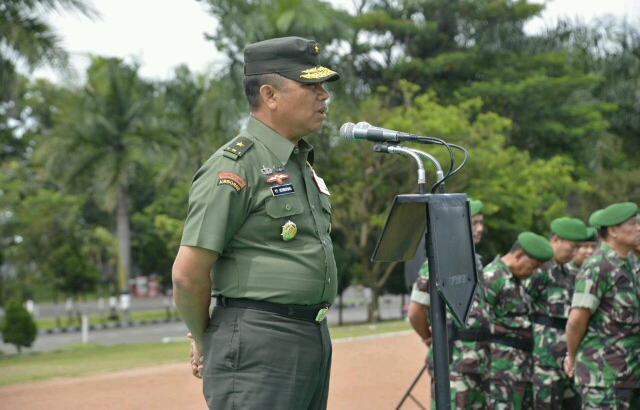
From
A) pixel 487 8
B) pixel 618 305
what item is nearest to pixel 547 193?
pixel 487 8

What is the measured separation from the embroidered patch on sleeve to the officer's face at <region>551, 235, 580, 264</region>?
4478 millimetres

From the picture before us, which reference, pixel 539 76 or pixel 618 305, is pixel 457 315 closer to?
pixel 618 305

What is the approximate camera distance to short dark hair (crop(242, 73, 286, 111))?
10.3ft

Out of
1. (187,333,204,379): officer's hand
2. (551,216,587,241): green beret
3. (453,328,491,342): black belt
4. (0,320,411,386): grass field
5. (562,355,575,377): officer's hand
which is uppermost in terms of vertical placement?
(551,216,587,241): green beret

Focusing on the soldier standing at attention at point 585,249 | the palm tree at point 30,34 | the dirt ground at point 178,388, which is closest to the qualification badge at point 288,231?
the soldier standing at attention at point 585,249

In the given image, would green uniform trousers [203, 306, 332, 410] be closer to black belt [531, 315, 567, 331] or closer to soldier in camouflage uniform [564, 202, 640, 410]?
soldier in camouflage uniform [564, 202, 640, 410]

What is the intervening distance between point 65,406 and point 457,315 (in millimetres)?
8384

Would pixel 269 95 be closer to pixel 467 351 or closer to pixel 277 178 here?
pixel 277 178

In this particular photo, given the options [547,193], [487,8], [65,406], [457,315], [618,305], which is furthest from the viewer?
[487,8]

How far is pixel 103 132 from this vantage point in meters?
26.8

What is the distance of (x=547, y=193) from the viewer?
27797mm

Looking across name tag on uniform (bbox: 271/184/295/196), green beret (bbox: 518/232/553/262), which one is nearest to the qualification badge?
name tag on uniform (bbox: 271/184/295/196)

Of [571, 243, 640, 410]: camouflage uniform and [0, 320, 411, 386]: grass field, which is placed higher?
[571, 243, 640, 410]: camouflage uniform

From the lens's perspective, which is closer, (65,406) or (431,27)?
(65,406)
